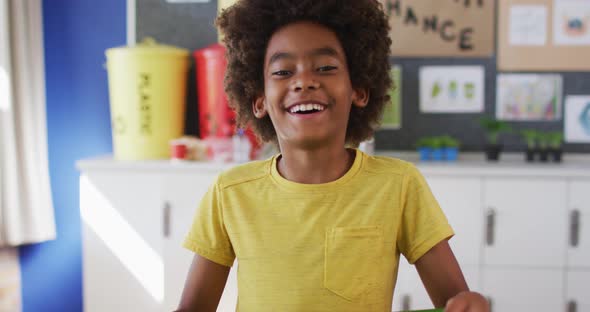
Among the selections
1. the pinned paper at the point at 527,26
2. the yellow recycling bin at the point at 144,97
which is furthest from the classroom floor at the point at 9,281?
the pinned paper at the point at 527,26

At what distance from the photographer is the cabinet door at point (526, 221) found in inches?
85.4

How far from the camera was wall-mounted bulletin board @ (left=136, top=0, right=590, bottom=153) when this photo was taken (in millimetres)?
2549

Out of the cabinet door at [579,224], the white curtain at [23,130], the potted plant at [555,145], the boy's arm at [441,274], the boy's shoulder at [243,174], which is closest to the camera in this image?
the boy's arm at [441,274]

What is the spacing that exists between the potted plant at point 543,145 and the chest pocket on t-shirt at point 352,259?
66.0 inches

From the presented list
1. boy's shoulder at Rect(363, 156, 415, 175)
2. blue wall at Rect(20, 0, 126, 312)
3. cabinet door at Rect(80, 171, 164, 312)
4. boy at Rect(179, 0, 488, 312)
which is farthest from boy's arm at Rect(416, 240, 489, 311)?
blue wall at Rect(20, 0, 126, 312)

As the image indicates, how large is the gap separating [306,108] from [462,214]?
1436 mm

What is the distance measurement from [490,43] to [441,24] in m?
0.22

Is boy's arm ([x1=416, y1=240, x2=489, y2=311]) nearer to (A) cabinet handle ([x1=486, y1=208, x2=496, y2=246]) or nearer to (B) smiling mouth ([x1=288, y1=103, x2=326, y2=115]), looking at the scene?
(B) smiling mouth ([x1=288, y1=103, x2=326, y2=115])

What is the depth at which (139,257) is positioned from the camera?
91.4 inches

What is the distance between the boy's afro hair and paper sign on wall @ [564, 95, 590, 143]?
1707mm

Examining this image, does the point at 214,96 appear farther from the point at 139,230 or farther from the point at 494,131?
the point at 494,131

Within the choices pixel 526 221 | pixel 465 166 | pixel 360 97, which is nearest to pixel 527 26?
pixel 465 166

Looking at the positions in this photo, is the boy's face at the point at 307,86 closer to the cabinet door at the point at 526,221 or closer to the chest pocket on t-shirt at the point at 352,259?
the chest pocket on t-shirt at the point at 352,259

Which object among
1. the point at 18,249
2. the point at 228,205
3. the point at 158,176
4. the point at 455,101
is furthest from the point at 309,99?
the point at 18,249
